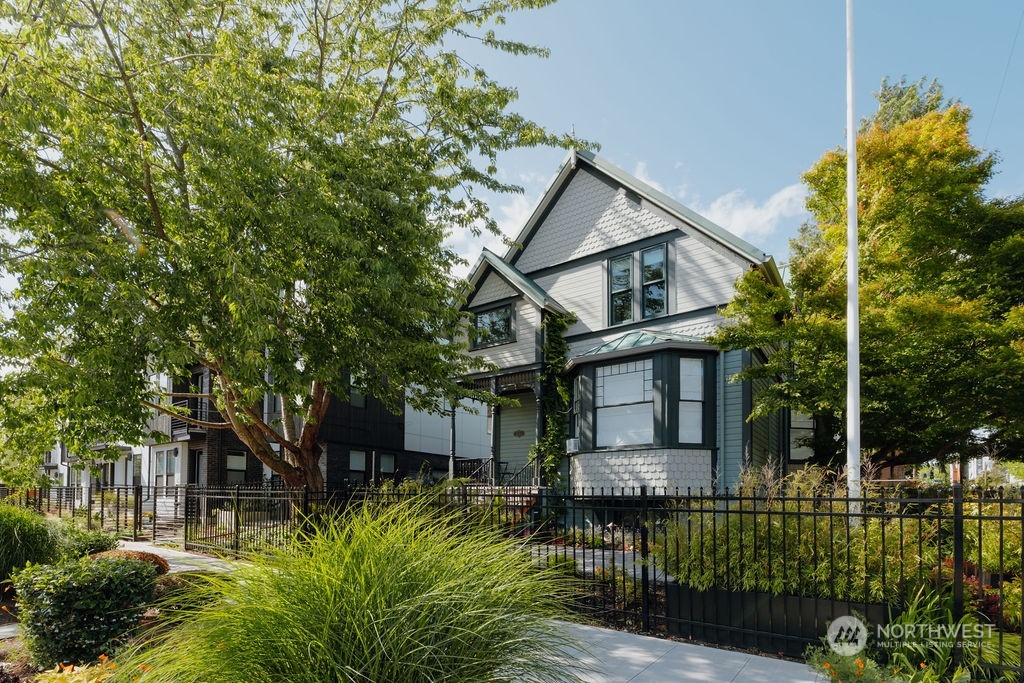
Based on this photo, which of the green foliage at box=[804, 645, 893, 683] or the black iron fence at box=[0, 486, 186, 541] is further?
the black iron fence at box=[0, 486, 186, 541]

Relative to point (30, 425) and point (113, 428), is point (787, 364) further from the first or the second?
point (30, 425)

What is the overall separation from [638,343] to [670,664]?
9.65 metres

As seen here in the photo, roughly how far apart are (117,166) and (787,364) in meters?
13.0

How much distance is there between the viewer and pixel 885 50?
468 inches

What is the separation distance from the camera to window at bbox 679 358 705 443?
14703mm

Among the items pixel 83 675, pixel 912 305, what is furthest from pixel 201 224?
pixel 912 305

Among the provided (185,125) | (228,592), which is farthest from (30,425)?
(228,592)

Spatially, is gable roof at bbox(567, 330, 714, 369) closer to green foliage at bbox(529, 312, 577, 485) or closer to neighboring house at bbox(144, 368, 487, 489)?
green foliage at bbox(529, 312, 577, 485)

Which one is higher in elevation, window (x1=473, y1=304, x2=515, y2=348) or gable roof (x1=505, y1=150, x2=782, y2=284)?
gable roof (x1=505, y1=150, x2=782, y2=284)

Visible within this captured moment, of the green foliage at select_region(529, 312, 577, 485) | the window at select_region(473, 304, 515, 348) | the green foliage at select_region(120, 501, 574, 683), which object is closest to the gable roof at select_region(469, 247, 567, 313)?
the green foliage at select_region(529, 312, 577, 485)

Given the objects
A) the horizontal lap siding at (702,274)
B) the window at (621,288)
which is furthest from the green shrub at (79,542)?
the horizontal lap siding at (702,274)

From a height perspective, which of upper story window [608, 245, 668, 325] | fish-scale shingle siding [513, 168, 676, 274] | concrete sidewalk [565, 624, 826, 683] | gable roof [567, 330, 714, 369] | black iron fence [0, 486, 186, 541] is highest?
fish-scale shingle siding [513, 168, 676, 274]

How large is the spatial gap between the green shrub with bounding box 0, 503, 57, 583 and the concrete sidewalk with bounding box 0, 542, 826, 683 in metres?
4.84

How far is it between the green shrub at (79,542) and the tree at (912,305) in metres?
11.4
